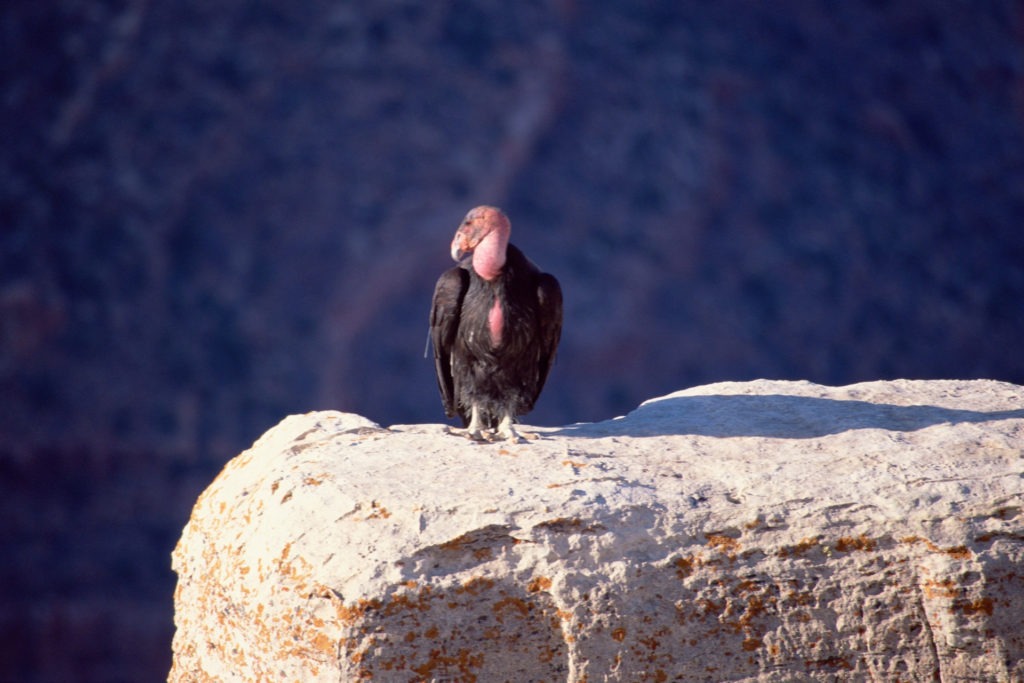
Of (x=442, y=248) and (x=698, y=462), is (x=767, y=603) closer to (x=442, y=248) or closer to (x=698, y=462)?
(x=698, y=462)

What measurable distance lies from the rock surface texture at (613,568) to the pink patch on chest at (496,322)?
0.66 metres

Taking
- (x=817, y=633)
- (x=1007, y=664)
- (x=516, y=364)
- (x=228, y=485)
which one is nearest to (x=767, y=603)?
(x=817, y=633)

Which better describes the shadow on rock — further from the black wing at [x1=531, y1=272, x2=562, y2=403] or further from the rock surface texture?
the black wing at [x1=531, y1=272, x2=562, y2=403]

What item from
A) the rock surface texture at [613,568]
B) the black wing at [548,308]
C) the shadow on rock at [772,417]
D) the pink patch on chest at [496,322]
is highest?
the black wing at [548,308]

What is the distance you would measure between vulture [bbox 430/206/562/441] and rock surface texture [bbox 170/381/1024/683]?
67 centimetres

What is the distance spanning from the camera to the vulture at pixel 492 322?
3.95 metres

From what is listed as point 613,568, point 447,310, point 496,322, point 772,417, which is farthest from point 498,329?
point 613,568

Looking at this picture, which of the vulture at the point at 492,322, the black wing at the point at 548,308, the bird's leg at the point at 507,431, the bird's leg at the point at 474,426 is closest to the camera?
the bird's leg at the point at 507,431

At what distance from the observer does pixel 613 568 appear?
2975 mm

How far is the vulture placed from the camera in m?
3.95

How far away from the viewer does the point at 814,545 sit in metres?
3.06

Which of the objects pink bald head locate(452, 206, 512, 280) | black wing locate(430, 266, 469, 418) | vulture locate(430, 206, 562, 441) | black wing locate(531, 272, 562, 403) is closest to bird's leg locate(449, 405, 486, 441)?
vulture locate(430, 206, 562, 441)

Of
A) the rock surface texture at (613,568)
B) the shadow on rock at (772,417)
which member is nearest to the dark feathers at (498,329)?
the shadow on rock at (772,417)

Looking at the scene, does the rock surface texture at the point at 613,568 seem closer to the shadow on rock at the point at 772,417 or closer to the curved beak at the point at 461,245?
the shadow on rock at the point at 772,417
